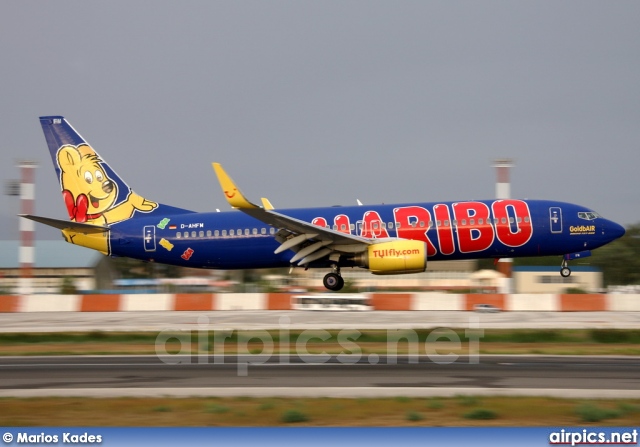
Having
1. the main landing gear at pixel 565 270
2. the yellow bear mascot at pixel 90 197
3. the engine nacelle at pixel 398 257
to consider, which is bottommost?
the main landing gear at pixel 565 270

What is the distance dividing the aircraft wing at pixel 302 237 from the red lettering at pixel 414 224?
4.08 feet

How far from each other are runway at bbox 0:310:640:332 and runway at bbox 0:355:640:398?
794cm

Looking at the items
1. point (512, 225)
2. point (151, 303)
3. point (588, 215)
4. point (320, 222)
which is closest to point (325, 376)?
point (320, 222)

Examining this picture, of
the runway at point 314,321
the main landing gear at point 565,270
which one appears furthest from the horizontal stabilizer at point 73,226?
the main landing gear at point 565,270

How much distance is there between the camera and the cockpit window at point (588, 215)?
3167 cm

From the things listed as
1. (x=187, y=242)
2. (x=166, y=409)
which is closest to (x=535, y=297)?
(x=187, y=242)

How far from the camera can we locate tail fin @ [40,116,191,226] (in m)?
34.4

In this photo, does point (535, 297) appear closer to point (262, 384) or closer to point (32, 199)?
point (262, 384)

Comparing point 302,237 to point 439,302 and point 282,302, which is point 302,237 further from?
point 439,302

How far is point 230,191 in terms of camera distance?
27.6 meters

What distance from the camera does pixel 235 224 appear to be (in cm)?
3266

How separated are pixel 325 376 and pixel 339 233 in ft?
43.1

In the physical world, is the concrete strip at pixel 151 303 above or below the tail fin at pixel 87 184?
below

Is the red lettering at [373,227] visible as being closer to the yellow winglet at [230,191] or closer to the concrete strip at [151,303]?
the yellow winglet at [230,191]
